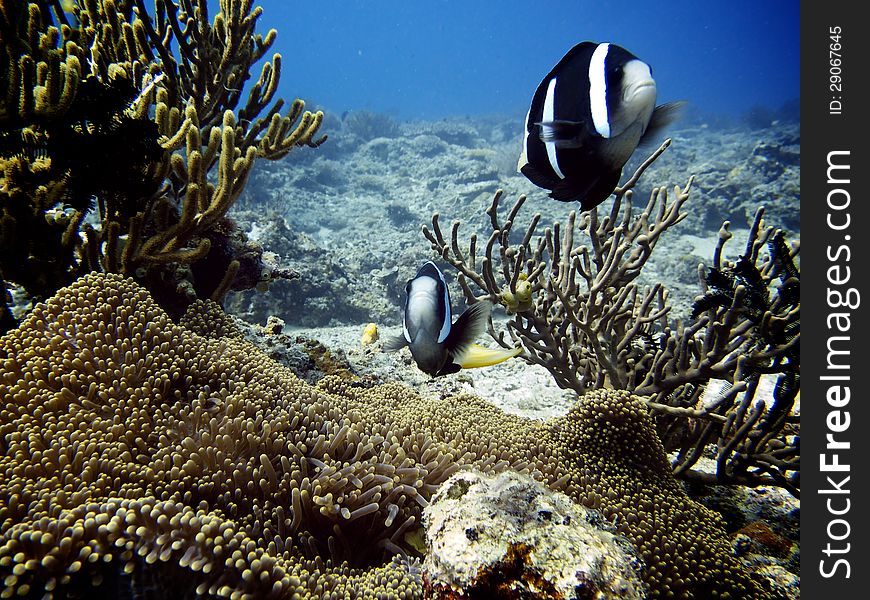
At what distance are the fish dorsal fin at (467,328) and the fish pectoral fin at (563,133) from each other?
2.56 feet

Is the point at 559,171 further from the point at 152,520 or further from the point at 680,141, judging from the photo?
the point at 680,141

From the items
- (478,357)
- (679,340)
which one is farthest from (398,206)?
(478,357)

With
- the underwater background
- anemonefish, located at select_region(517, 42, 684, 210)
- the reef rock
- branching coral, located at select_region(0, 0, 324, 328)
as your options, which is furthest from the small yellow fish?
anemonefish, located at select_region(517, 42, 684, 210)

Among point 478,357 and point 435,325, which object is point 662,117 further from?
point 478,357

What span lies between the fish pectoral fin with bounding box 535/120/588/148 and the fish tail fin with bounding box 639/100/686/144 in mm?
250

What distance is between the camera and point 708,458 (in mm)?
3062

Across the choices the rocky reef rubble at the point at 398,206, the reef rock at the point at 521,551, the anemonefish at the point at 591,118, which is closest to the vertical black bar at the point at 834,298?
the reef rock at the point at 521,551

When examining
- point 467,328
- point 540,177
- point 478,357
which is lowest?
point 478,357

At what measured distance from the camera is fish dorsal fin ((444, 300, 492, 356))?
1966mm

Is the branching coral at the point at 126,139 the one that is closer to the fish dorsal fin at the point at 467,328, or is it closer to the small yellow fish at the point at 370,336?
the fish dorsal fin at the point at 467,328

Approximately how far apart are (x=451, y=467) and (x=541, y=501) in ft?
1.94

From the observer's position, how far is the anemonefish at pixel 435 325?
6.22ft

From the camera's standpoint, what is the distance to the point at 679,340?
284 centimetres

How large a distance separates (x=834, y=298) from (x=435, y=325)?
203 centimetres
